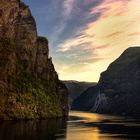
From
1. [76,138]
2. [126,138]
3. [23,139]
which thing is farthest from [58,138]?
[126,138]

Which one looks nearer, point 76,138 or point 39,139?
point 39,139

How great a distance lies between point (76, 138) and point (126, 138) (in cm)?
1706

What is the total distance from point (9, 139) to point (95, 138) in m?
33.3

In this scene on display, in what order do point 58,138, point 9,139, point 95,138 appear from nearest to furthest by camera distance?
point 9,139, point 58,138, point 95,138

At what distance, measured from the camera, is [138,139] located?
13062cm

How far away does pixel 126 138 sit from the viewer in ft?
436

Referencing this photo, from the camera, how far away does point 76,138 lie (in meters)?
128

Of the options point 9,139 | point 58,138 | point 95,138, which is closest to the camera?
point 9,139

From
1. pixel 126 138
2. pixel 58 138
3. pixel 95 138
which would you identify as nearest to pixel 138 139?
pixel 126 138

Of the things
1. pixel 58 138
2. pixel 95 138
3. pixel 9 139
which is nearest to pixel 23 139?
pixel 9 139

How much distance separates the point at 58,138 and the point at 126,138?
23936 mm

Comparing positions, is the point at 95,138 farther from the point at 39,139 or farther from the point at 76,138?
the point at 39,139

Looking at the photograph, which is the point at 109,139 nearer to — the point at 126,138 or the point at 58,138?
the point at 126,138

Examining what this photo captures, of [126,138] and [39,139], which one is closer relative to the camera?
[39,139]
